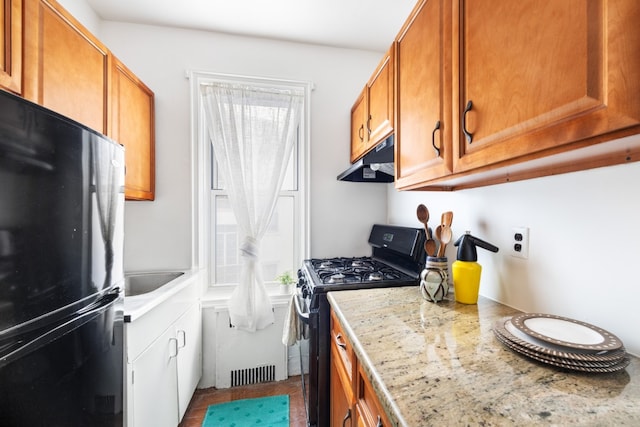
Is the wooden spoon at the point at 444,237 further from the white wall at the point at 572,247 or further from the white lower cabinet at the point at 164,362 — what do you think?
the white lower cabinet at the point at 164,362

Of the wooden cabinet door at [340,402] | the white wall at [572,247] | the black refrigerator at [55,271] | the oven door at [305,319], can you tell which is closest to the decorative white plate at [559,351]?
the white wall at [572,247]

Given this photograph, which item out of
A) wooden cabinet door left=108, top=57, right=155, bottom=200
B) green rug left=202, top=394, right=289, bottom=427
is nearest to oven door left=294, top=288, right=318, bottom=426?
green rug left=202, top=394, right=289, bottom=427

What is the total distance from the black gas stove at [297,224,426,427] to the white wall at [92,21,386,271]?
349mm

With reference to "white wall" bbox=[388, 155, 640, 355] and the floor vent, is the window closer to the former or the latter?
the floor vent

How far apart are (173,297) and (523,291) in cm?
174

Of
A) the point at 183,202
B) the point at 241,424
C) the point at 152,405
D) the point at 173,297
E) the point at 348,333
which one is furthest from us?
the point at 183,202

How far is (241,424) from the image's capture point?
158cm

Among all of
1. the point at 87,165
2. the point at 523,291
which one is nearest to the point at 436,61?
the point at 523,291

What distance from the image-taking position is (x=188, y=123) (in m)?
1.94

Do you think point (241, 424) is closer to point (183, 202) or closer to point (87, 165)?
point (183, 202)

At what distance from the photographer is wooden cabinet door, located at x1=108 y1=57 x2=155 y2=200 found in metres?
1.45

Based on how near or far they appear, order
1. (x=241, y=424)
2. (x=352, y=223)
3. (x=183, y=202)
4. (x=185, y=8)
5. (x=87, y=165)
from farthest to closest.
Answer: (x=352, y=223)
(x=183, y=202)
(x=185, y=8)
(x=241, y=424)
(x=87, y=165)

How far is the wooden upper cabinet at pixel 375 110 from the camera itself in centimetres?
137

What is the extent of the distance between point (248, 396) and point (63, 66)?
2.20 m
